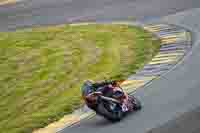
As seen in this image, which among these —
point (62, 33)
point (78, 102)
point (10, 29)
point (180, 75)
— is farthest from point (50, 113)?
point (10, 29)

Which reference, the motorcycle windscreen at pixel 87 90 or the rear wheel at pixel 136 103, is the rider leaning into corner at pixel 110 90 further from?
the rear wheel at pixel 136 103

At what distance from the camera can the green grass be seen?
1888 cm

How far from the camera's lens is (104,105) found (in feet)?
51.3

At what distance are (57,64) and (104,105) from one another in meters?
8.75

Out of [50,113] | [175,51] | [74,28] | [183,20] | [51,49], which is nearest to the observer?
[50,113]

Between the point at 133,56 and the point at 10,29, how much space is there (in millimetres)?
13977

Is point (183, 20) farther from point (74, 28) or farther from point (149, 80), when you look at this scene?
point (149, 80)

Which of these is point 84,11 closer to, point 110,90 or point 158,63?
point 158,63

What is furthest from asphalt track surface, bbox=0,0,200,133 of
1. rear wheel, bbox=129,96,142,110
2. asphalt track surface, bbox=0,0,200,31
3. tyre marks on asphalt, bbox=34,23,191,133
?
tyre marks on asphalt, bbox=34,23,191,133

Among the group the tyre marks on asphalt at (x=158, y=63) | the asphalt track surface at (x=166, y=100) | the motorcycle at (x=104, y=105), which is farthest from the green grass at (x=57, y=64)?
the motorcycle at (x=104, y=105)

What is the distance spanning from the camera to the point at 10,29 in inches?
1375

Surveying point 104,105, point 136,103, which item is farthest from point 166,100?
point 104,105

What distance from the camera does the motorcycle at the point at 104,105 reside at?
15.5m

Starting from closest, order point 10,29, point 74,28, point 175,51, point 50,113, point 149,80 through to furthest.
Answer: point 50,113 < point 149,80 < point 175,51 < point 74,28 < point 10,29
